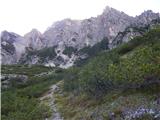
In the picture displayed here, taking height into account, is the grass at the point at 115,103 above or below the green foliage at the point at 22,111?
above

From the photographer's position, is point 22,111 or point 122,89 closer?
point 122,89

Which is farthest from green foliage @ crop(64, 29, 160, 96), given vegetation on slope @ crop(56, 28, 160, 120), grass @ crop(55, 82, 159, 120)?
grass @ crop(55, 82, 159, 120)

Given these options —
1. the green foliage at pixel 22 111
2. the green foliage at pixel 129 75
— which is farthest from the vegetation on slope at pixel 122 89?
the green foliage at pixel 22 111

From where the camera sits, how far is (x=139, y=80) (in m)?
27.7

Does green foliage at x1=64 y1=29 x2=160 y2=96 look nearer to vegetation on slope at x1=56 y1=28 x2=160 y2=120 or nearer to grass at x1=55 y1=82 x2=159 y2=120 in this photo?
vegetation on slope at x1=56 y1=28 x2=160 y2=120

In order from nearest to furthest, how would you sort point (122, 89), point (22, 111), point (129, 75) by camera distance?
point (129, 75), point (122, 89), point (22, 111)

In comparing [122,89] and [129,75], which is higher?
[129,75]

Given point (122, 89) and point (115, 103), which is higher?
point (122, 89)

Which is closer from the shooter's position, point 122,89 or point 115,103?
point 115,103

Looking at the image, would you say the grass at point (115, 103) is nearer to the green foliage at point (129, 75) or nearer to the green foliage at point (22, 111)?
the green foliage at point (129, 75)

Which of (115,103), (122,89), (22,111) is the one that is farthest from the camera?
(22,111)

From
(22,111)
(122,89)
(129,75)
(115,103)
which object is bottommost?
(22,111)

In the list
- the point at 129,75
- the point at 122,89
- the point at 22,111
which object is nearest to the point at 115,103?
the point at 129,75

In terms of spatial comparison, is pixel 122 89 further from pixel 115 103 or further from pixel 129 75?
pixel 115 103
